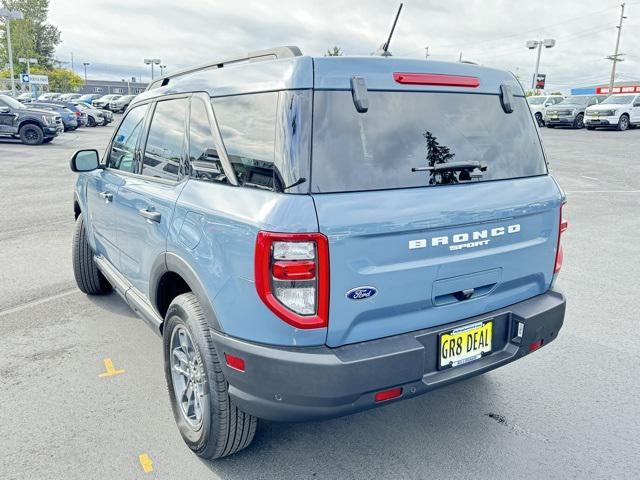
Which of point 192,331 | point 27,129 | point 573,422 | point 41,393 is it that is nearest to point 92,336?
point 41,393

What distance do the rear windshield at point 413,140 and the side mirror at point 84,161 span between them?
2.48 meters

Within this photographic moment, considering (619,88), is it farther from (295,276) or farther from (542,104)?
(295,276)

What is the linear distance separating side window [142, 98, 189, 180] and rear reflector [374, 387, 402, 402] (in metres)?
1.60

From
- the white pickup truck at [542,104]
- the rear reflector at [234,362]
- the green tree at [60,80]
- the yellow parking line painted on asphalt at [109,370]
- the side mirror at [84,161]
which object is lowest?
the yellow parking line painted on asphalt at [109,370]

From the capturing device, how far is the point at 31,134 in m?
20.1

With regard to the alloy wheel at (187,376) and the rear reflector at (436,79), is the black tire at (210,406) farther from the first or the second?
the rear reflector at (436,79)

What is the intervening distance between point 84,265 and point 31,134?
59.8ft

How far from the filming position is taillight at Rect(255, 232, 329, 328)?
209 cm

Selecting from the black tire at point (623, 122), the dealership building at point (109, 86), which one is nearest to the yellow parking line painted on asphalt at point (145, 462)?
the black tire at point (623, 122)

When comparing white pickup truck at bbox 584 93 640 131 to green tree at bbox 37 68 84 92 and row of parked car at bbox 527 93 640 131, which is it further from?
green tree at bbox 37 68 84 92

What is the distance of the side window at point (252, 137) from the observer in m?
2.26

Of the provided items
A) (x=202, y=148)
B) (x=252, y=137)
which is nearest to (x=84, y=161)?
(x=202, y=148)

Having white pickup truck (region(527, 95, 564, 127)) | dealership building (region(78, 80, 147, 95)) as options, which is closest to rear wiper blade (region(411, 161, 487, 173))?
white pickup truck (region(527, 95, 564, 127))

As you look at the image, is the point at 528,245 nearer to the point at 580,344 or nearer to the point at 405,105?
the point at 405,105
